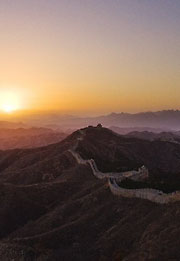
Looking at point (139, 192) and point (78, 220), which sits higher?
point (139, 192)

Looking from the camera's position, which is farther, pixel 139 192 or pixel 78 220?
pixel 78 220

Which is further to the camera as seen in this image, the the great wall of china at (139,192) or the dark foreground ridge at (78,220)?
the the great wall of china at (139,192)

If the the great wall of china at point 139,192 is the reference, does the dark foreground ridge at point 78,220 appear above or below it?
below

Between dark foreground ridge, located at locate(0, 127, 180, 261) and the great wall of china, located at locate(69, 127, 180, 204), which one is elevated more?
the great wall of china, located at locate(69, 127, 180, 204)

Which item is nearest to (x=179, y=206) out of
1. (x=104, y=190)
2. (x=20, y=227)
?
(x=104, y=190)

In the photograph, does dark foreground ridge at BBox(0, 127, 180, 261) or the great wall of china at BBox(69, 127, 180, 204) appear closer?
dark foreground ridge at BBox(0, 127, 180, 261)

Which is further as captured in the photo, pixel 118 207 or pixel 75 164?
pixel 75 164

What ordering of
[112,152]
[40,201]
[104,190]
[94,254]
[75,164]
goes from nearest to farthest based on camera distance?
[94,254], [104,190], [40,201], [75,164], [112,152]

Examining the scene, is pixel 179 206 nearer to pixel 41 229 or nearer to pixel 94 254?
pixel 94 254
